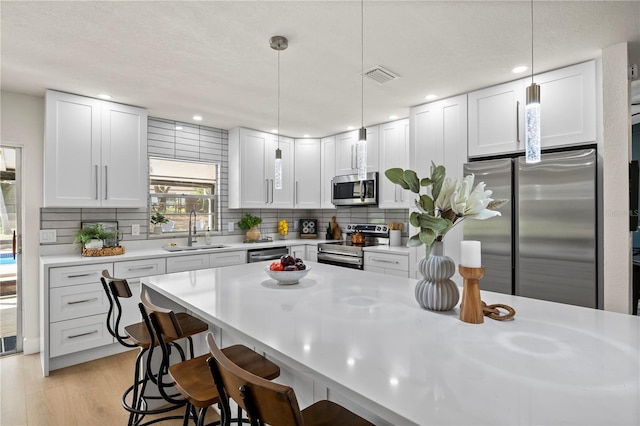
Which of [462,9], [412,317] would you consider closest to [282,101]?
[462,9]

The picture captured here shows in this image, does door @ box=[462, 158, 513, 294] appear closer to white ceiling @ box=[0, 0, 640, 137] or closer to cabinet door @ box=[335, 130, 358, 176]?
white ceiling @ box=[0, 0, 640, 137]

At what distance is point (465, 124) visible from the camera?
316cm

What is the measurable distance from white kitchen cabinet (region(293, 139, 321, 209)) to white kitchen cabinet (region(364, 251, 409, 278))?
1378mm

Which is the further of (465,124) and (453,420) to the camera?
(465,124)

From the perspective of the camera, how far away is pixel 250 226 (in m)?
4.59

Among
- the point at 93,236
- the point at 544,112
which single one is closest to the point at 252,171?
the point at 93,236

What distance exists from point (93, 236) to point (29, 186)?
0.71 metres

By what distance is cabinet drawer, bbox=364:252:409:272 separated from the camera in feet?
12.2

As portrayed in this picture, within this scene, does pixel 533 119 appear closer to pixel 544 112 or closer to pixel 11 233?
pixel 544 112

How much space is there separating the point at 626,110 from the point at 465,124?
3.80ft

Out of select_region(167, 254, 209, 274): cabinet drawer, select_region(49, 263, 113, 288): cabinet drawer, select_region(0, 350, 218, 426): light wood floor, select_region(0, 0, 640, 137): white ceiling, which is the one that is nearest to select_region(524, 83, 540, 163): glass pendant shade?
select_region(0, 0, 640, 137): white ceiling

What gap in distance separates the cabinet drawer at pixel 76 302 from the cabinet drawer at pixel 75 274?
0.04 m

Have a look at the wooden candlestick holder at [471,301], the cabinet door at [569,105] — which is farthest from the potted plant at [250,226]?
the wooden candlestick holder at [471,301]

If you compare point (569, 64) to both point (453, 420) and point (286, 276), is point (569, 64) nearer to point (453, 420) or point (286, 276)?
point (286, 276)
